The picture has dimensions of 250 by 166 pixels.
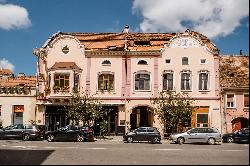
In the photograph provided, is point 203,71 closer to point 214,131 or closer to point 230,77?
point 230,77

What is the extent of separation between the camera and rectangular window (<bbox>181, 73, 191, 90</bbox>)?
38719 mm

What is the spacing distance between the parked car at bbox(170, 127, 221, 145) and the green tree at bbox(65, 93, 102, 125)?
879cm

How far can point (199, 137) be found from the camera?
30.1 m

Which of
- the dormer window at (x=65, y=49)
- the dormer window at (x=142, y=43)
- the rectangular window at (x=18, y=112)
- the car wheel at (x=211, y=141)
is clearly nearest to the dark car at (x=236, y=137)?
the car wheel at (x=211, y=141)

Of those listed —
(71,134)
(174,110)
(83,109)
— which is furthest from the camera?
(83,109)

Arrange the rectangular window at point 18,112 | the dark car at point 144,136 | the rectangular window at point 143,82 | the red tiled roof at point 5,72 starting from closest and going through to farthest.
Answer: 1. the dark car at point 144,136
2. the rectangular window at point 143,82
3. the rectangular window at point 18,112
4. the red tiled roof at point 5,72

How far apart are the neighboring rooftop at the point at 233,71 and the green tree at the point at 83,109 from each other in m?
13.4

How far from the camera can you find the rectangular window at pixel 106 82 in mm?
39000

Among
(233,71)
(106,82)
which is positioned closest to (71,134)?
(106,82)

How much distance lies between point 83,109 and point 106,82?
4873mm

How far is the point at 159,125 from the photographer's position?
3828 cm

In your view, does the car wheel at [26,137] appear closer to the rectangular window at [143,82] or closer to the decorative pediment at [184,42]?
the rectangular window at [143,82]

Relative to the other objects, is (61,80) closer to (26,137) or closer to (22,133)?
(22,133)

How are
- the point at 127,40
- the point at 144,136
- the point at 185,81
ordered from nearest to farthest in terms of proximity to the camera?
the point at 144,136 → the point at 185,81 → the point at 127,40
